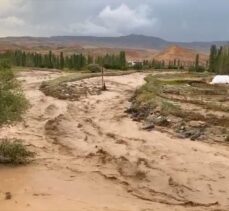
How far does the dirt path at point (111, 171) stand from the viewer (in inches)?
663

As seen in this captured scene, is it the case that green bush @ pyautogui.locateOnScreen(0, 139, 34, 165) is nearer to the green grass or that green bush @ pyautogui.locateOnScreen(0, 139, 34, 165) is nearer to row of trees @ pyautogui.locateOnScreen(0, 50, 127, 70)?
the green grass

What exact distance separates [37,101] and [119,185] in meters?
22.3

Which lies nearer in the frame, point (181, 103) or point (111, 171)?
point (111, 171)

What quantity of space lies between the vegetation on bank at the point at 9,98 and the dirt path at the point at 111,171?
2011mm

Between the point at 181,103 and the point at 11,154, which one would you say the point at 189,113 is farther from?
the point at 11,154

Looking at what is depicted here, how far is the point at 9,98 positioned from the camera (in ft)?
67.1

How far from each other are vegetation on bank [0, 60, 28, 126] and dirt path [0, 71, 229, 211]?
2011 mm

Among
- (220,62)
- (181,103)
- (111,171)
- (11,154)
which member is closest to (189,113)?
(181,103)

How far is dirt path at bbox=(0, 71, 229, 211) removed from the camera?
16.8 m

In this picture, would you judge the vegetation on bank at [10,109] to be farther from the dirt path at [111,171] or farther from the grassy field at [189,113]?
the grassy field at [189,113]

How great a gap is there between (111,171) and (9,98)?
483 cm

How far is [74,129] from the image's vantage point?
29.2m

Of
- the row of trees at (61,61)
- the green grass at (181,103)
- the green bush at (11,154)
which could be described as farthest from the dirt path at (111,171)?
the row of trees at (61,61)

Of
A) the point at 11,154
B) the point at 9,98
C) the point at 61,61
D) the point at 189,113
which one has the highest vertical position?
the point at 9,98
